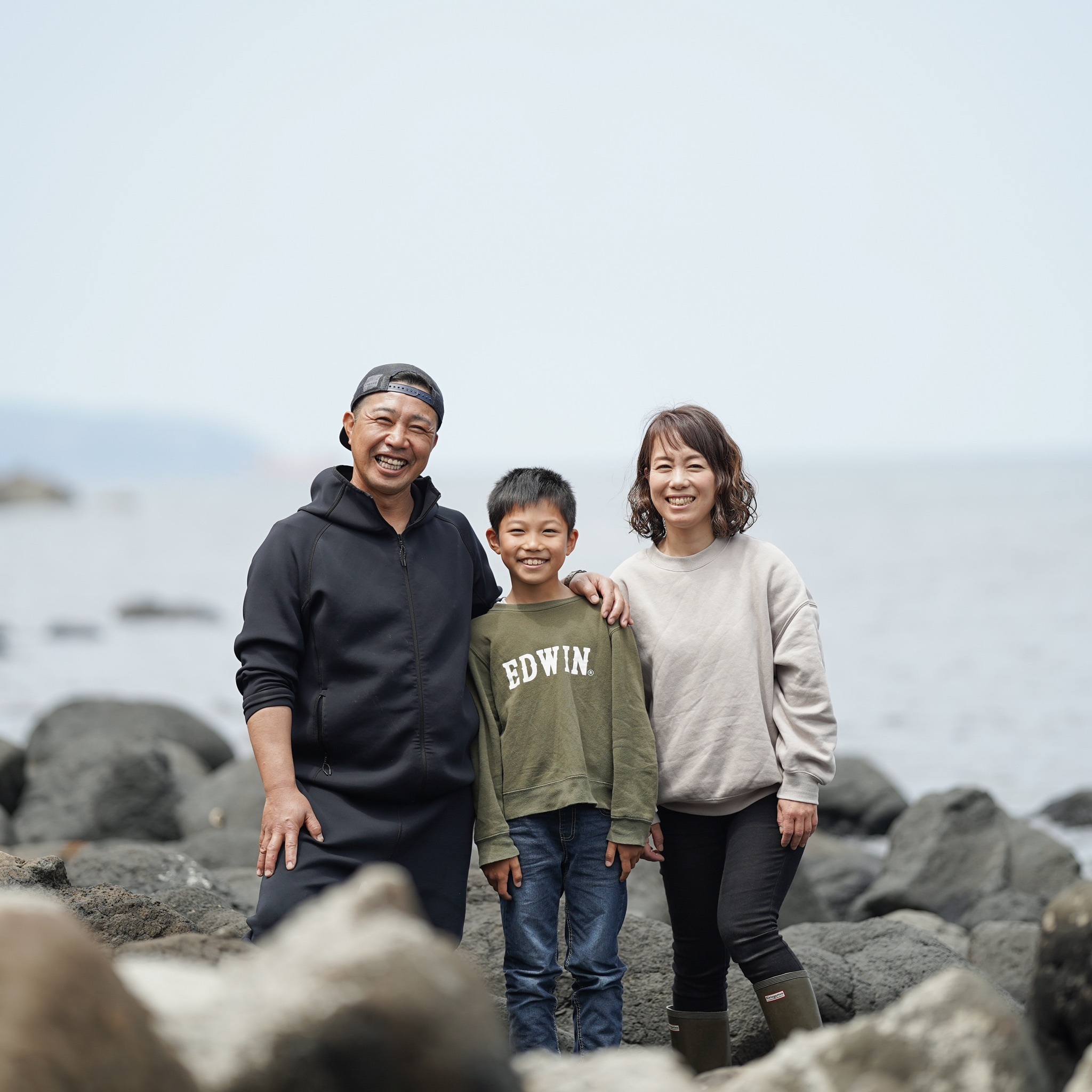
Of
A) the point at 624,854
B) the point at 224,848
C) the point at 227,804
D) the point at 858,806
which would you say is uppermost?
the point at 624,854

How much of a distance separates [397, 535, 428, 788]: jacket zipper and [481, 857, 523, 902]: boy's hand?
12.2 inches

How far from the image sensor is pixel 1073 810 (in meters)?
11.3

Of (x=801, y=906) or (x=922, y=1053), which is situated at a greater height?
(x=922, y=1053)

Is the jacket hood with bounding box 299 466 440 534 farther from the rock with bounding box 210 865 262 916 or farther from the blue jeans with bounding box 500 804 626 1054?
the rock with bounding box 210 865 262 916

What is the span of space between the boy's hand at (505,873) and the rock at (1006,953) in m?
2.82

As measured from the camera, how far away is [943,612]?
1128 inches

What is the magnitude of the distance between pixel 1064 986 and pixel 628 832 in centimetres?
133

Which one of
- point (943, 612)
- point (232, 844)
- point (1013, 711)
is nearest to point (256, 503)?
point (943, 612)

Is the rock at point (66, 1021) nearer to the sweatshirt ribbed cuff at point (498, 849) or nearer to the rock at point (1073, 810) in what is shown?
the sweatshirt ribbed cuff at point (498, 849)

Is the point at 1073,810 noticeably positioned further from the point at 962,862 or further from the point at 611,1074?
the point at 611,1074

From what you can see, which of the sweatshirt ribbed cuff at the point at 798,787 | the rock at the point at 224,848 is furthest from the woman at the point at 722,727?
the rock at the point at 224,848

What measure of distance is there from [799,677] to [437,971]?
1938 mm

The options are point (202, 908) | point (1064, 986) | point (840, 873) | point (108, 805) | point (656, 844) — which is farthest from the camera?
point (108, 805)

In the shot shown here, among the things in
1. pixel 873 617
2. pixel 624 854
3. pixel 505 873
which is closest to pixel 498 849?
pixel 505 873
